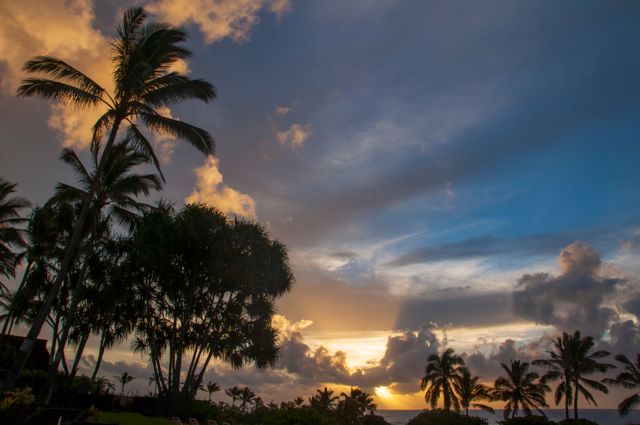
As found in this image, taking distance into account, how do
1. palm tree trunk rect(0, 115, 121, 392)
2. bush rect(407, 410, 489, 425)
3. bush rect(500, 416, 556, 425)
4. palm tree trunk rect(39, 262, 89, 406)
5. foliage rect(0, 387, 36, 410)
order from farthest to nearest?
bush rect(407, 410, 489, 425) < bush rect(500, 416, 556, 425) < palm tree trunk rect(39, 262, 89, 406) < foliage rect(0, 387, 36, 410) < palm tree trunk rect(0, 115, 121, 392)

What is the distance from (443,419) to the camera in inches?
1754

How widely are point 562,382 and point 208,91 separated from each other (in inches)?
1972

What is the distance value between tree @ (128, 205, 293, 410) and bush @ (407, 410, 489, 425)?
23698 millimetres

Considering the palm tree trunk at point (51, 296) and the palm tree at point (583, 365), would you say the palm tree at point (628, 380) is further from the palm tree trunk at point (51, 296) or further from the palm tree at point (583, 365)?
the palm tree trunk at point (51, 296)

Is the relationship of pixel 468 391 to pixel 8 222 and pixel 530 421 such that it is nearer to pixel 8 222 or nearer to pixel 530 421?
pixel 530 421

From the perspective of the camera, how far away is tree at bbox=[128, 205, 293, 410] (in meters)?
26.8

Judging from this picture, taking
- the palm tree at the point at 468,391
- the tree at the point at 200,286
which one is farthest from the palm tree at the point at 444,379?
the tree at the point at 200,286

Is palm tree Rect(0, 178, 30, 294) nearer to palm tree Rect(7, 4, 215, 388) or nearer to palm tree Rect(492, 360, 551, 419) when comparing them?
palm tree Rect(7, 4, 215, 388)

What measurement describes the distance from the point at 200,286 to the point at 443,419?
29.1 m

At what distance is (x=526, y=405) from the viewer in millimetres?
55875

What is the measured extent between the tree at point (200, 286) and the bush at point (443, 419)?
77.8 feet

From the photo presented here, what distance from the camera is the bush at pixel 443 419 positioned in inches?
1740

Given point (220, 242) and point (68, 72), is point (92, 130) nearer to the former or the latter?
point (68, 72)

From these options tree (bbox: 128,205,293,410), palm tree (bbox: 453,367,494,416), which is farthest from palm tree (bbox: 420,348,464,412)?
tree (bbox: 128,205,293,410)
